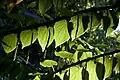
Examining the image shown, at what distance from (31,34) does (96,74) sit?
17cm

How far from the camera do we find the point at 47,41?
613 mm

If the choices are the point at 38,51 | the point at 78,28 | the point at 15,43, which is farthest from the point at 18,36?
the point at 38,51

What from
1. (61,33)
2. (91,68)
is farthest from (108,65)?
(61,33)

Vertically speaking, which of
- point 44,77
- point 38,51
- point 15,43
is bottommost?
point 38,51

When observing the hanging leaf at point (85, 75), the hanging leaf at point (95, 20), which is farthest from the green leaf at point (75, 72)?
the hanging leaf at point (95, 20)

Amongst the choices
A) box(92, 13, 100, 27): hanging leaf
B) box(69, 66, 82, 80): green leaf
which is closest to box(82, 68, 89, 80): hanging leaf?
box(69, 66, 82, 80): green leaf

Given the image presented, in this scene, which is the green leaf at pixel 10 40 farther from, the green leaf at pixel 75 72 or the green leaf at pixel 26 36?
the green leaf at pixel 75 72

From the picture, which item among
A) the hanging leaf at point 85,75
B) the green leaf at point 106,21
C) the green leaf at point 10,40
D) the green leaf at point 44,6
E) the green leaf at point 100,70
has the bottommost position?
the hanging leaf at point 85,75

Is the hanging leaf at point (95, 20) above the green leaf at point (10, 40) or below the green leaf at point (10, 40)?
above

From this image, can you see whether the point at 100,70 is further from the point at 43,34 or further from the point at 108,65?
the point at 43,34

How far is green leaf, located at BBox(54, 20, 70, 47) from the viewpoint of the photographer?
590mm

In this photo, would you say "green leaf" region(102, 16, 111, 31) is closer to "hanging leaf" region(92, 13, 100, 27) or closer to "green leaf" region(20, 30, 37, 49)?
"hanging leaf" region(92, 13, 100, 27)

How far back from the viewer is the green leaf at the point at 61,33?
0.59 m

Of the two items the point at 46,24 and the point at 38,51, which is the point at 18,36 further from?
the point at 38,51
